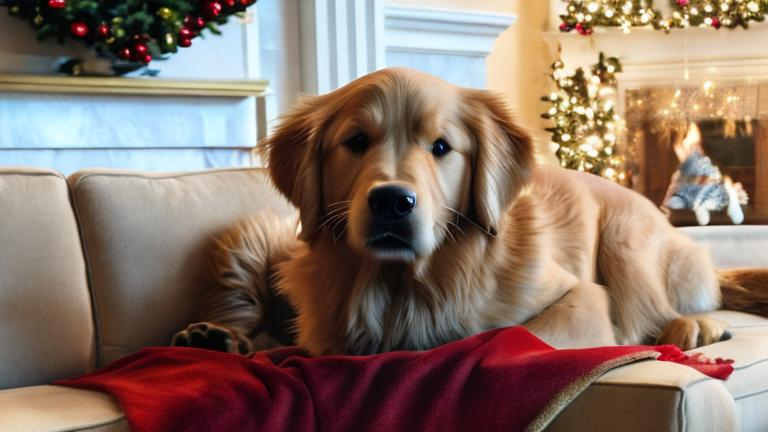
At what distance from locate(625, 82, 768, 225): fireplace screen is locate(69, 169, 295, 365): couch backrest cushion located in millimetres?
4079

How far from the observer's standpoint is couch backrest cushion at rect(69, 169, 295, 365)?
2.16 m

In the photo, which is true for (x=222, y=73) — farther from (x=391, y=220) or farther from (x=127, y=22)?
(x=391, y=220)

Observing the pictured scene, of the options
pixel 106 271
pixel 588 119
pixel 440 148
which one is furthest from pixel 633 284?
pixel 588 119

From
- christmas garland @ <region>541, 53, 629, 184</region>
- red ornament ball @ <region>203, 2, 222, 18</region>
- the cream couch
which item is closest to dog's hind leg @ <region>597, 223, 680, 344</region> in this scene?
the cream couch

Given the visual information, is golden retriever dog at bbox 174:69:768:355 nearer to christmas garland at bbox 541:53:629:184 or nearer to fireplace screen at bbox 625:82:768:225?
christmas garland at bbox 541:53:629:184

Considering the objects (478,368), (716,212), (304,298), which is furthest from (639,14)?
(478,368)

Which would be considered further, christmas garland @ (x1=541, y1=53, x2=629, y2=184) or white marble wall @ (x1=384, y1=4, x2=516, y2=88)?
christmas garland @ (x1=541, y1=53, x2=629, y2=184)

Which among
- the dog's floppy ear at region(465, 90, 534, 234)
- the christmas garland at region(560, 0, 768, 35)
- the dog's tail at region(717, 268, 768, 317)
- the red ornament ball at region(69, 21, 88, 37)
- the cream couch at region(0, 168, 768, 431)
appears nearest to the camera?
the dog's floppy ear at region(465, 90, 534, 234)

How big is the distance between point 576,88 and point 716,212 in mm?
1123

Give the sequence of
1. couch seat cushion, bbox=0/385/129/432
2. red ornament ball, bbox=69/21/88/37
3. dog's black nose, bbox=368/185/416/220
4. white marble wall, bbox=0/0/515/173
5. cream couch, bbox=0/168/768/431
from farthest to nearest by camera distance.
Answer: white marble wall, bbox=0/0/515/173 < red ornament ball, bbox=69/21/88/37 < cream couch, bbox=0/168/768/431 < dog's black nose, bbox=368/185/416/220 < couch seat cushion, bbox=0/385/129/432

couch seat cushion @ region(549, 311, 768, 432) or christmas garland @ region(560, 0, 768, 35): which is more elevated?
christmas garland @ region(560, 0, 768, 35)

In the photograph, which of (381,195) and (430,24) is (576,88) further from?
(381,195)

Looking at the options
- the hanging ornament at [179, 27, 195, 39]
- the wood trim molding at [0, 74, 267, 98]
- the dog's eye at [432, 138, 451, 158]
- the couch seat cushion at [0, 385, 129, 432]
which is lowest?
the couch seat cushion at [0, 385, 129, 432]

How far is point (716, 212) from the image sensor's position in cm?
575
